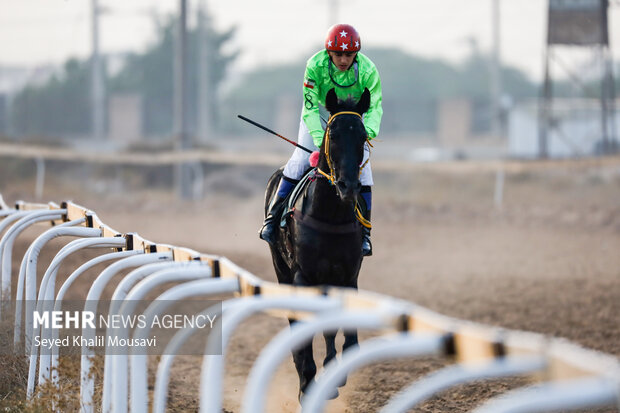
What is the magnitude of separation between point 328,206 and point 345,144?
0.60 metres

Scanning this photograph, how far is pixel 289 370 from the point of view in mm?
7148

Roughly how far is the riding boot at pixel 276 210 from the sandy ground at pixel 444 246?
1.36 m

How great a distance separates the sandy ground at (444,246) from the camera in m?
6.84

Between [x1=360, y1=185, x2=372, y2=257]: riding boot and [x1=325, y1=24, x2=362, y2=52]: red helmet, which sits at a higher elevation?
[x1=325, y1=24, x2=362, y2=52]: red helmet

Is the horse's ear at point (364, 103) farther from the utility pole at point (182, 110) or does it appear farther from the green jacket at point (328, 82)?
the utility pole at point (182, 110)

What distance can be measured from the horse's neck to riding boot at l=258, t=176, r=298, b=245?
650 millimetres

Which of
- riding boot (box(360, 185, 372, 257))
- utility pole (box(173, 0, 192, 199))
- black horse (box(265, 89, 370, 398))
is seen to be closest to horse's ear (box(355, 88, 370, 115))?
black horse (box(265, 89, 370, 398))

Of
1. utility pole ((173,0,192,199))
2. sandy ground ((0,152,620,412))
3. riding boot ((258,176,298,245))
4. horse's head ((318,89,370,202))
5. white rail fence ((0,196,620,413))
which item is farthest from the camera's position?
utility pole ((173,0,192,199))

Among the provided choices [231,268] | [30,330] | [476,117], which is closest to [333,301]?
[231,268]

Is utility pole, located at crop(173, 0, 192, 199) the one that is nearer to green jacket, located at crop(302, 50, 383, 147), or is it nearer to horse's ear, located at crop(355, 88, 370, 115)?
green jacket, located at crop(302, 50, 383, 147)

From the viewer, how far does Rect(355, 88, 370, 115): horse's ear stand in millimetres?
5379

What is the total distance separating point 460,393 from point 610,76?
2086cm

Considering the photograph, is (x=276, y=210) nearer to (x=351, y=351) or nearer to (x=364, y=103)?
(x=364, y=103)

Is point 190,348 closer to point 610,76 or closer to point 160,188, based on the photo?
point 160,188
